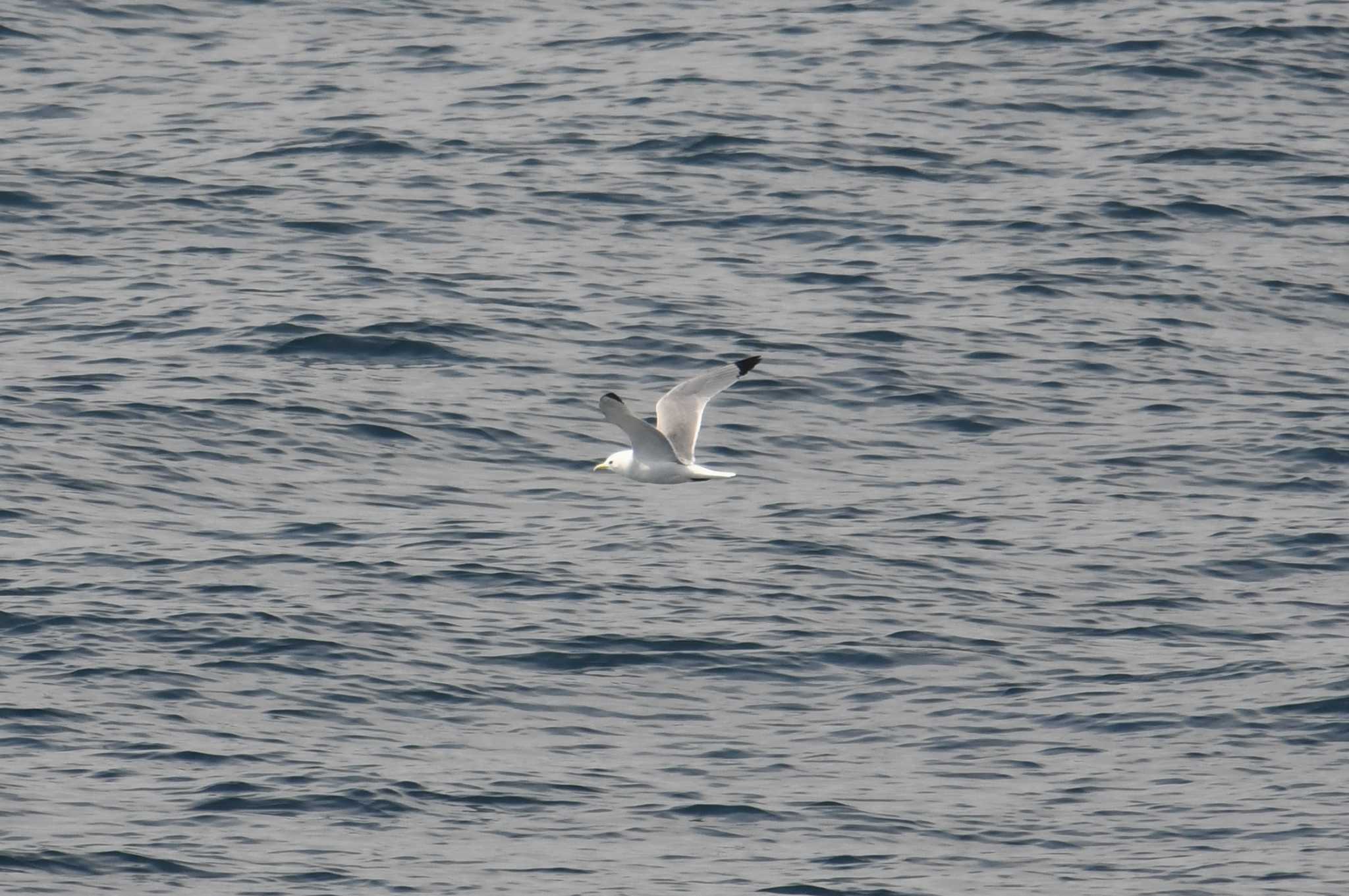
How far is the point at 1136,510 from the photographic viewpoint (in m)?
21.2

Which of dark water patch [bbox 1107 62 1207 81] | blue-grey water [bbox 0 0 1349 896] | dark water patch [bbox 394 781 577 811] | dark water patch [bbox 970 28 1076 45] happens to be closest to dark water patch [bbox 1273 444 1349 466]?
blue-grey water [bbox 0 0 1349 896]

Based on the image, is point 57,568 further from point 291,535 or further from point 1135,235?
point 1135,235

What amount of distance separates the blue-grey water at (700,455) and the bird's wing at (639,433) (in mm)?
1563

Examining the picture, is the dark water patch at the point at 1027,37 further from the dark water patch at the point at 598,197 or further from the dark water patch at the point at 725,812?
the dark water patch at the point at 725,812

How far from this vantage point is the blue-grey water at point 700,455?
629 inches

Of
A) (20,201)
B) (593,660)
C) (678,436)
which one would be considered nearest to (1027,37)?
(20,201)

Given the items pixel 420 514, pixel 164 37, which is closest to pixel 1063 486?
pixel 420 514

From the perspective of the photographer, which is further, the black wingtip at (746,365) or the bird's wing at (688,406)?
the bird's wing at (688,406)

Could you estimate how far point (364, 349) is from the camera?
78.5 ft

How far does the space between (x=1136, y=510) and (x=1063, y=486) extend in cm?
77

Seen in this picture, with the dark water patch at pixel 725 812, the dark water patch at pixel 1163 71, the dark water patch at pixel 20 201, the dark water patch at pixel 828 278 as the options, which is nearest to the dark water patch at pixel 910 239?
the dark water patch at pixel 828 278

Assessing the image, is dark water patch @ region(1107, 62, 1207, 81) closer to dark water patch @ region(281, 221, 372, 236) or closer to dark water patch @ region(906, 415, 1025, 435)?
dark water patch @ region(906, 415, 1025, 435)

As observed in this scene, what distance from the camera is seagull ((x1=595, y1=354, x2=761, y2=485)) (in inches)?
687

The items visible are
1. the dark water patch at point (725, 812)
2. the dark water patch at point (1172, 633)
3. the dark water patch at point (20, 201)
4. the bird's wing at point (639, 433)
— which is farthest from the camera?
the dark water patch at point (20, 201)
